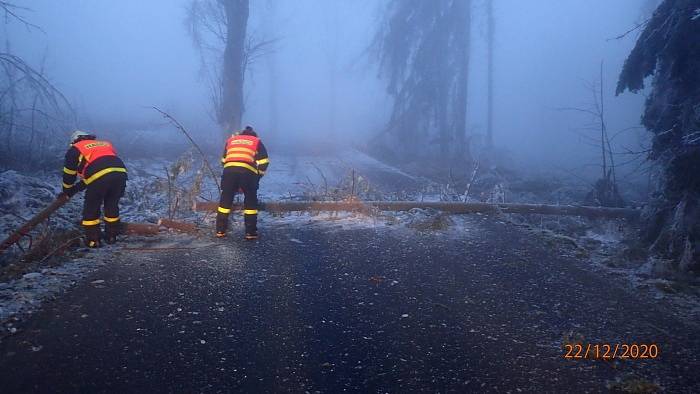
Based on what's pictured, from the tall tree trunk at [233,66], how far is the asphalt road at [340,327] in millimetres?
9229

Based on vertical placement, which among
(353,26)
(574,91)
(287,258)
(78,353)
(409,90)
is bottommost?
(78,353)

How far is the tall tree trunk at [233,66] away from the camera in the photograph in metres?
13.6

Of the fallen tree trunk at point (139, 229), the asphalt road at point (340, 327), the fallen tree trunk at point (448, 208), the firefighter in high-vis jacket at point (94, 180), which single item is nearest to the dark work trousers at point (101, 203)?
the firefighter in high-vis jacket at point (94, 180)

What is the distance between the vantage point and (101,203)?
5555mm

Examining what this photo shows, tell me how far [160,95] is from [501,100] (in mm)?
54070

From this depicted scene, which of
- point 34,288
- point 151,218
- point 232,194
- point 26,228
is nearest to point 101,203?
point 26,228

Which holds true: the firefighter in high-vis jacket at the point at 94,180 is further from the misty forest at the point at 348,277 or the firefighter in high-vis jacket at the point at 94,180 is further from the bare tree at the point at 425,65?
the bare tree at the point at 425,65

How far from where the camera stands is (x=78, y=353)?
9.71 feet

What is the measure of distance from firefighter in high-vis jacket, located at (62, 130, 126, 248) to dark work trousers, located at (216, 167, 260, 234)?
134 centimetres

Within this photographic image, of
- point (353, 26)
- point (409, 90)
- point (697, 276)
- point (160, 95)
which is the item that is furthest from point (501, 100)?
point (697, 276)

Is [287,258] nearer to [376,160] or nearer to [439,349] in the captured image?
[439,349]

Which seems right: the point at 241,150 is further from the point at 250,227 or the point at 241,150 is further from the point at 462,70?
the point at 462,70

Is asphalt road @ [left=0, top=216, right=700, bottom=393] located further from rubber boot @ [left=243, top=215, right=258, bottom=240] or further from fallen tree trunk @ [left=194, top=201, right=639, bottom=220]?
fallen tree trunk @ [left=194, top=201, right=639, bottom=220]
